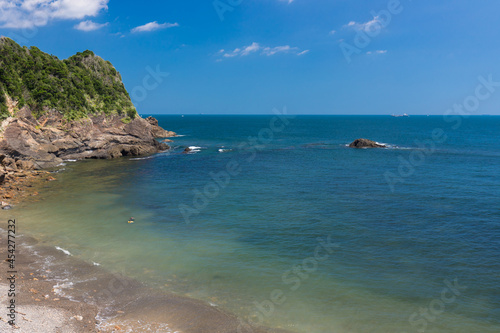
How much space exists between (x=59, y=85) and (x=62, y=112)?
730cm

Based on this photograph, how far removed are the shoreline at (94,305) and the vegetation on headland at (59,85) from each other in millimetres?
44485

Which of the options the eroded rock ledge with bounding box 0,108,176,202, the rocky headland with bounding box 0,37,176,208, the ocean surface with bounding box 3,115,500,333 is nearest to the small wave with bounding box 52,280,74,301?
the ocean surface with bounding box 3,115,500,333

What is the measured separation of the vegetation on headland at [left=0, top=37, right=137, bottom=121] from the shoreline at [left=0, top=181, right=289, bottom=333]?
44.5m

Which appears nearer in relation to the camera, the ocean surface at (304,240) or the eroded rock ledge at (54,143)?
the ocean surface at (304,240)

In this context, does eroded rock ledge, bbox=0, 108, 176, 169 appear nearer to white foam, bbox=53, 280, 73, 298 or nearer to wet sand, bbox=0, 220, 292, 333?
wet sand, bbox=0, 220, 292, 333

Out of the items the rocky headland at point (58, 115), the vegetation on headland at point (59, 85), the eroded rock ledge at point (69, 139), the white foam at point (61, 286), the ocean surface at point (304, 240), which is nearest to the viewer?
the ocean surface at point (304, 240)

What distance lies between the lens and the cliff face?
56.6 m

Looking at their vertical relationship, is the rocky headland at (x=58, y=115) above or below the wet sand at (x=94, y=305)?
above

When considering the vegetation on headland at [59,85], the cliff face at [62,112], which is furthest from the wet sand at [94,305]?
the vegetation on headland at [59,85]

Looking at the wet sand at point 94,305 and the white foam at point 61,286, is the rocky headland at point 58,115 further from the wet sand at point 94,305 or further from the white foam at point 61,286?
the white foam at point 61,286

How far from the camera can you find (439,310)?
18078mm

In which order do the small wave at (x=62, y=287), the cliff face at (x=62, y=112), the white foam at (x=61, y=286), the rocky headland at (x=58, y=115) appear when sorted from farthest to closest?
the cliff face at (x=62, y=112) → the rocky headland at (x=58, y=115) → the white foam at (x=61, y=286) → the small wave at (x=62, y=287)

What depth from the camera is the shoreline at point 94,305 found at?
16.1 metres

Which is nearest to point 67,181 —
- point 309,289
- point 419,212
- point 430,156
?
point 309,289
